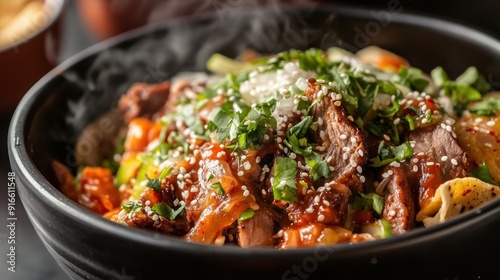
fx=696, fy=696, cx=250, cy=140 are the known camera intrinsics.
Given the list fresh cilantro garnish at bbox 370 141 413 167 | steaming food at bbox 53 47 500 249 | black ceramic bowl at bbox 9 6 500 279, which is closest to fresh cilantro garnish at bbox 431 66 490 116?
steaming food at bbox 53 47 500 249

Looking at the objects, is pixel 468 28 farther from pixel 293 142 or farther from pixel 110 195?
pixel 110 195

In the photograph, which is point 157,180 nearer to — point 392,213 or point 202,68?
point 392,213

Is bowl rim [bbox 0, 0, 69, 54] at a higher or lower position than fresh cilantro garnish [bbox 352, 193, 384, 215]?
lower

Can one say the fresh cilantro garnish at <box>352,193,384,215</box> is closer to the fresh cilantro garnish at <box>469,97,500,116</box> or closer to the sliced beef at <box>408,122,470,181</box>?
the sliced beef at <box>408,122,470,181</box>

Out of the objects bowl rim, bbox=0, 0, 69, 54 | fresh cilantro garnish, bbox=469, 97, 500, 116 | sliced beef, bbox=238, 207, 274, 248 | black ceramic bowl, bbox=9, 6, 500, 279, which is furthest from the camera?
bowl rim, bbox=0, 0, 69, 54

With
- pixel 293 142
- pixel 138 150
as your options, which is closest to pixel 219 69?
pixel 138 150

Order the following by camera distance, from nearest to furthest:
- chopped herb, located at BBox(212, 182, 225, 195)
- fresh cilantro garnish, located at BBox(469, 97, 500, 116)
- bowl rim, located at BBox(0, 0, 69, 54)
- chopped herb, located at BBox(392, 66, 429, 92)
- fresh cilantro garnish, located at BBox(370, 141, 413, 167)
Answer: chopped herb, located at BBox(212, 182, 225, 195)
fresh cilantro garnish, located at BBox(370, 141, 413, 167)
fresh cilantro garnish, located at BBox(469, 97, 500, 116)
chopped herb, located at BBox(392, 66, 429, 92)
bowl rim, located at BBox(0, 0, 69, 54)

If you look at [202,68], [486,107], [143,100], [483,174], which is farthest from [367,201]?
[202,68]
